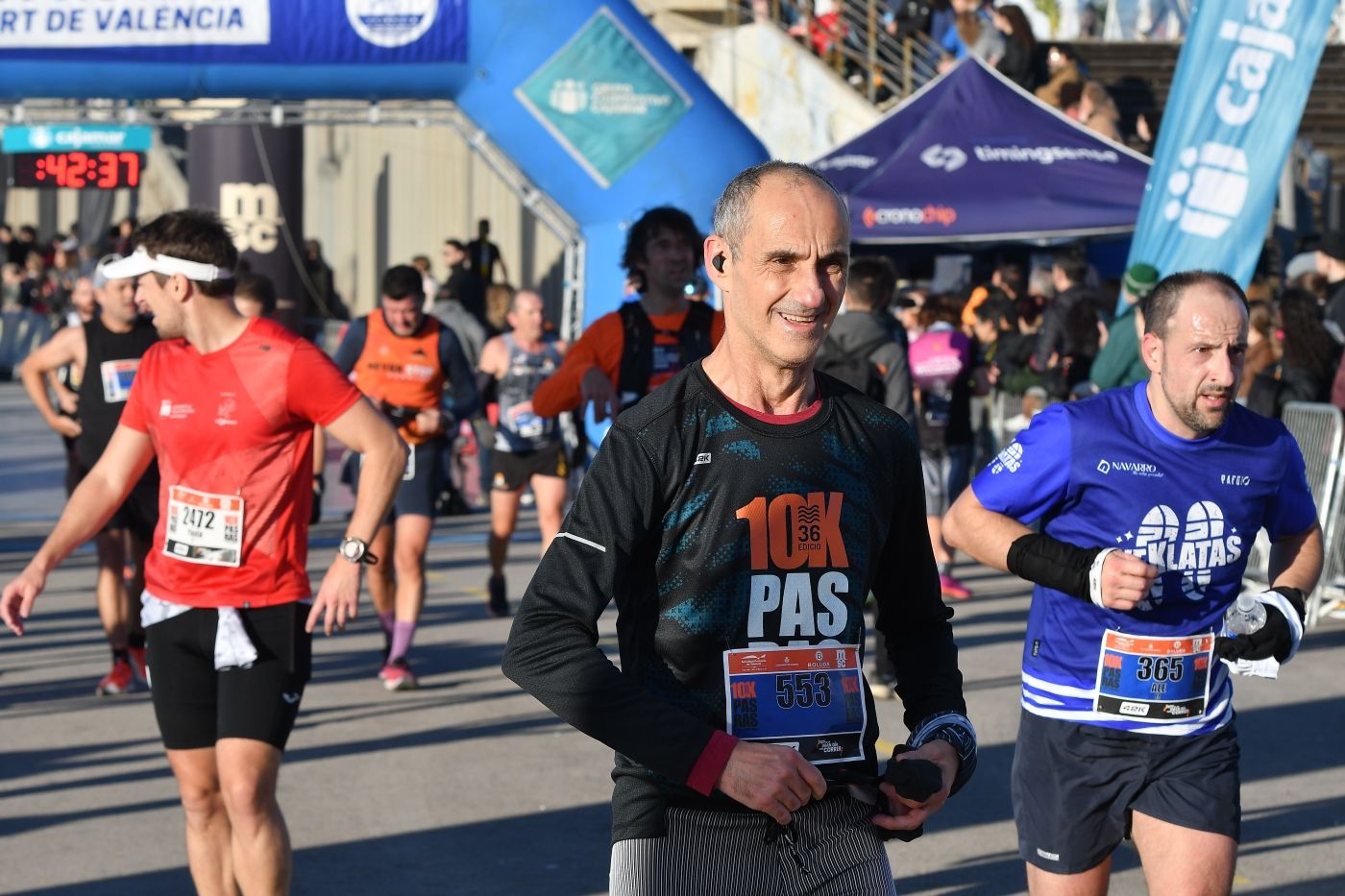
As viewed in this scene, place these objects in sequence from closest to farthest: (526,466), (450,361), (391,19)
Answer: (450,361) < (526,466) < (391,19)

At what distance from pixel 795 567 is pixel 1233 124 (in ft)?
28.9

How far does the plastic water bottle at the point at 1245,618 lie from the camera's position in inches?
162

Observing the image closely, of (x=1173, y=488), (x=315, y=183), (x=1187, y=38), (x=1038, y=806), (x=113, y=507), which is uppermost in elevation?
(x=1187, y=38)

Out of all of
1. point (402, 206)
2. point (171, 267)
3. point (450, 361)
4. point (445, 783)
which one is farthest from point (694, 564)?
point (402, 206)

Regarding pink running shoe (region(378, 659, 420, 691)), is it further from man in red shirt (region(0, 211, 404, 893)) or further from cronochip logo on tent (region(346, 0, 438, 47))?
cronochip logo on tent (region(346, 0, 438, 47))

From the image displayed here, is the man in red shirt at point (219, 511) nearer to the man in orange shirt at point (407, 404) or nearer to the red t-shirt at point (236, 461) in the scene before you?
the red t-shirt at point (236, 461)

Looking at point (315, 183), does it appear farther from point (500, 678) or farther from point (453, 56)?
point (500, 678)

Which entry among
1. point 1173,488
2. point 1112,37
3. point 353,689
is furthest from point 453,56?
point 1112,37

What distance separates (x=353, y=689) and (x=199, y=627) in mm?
4142

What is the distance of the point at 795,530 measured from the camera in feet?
9.50

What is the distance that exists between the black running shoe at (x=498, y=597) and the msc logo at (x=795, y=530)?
8041mm

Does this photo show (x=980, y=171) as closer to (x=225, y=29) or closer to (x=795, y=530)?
(x=225, y=29)

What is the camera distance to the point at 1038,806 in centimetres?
436

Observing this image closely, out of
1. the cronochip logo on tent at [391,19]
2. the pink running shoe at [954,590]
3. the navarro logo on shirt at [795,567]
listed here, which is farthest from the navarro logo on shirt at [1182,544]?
the cronochip logo on tent at [391,19]
